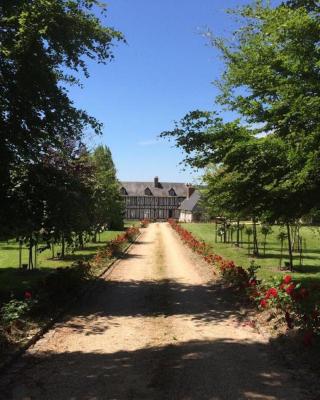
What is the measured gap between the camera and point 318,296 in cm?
1198

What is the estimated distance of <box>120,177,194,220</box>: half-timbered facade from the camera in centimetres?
10569

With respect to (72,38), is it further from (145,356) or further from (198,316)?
(145,356)

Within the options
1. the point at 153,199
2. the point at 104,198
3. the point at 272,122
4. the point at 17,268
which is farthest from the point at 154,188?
the point at 272,122

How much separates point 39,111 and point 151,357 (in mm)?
8249

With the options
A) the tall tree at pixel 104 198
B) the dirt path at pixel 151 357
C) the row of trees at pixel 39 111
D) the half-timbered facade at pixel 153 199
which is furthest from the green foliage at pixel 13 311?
the half-timbered facade at pixel 153 199

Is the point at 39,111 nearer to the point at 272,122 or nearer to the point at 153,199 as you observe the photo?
the point at 272,122

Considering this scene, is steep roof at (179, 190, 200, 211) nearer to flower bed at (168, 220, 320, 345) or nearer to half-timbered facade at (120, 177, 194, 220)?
half-timbered facade at (120, 177, 194, 220)

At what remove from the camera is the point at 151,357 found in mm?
7871

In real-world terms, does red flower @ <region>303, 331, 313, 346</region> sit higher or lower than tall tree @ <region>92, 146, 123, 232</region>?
lower

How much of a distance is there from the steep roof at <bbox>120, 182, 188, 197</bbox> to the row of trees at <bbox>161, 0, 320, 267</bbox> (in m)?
94.5

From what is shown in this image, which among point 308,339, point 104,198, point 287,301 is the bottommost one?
point 308,339

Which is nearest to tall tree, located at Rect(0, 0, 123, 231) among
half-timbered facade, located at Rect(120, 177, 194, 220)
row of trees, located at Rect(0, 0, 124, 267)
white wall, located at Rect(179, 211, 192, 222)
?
row of trees, located at Rect(0, 0, 124, 267)

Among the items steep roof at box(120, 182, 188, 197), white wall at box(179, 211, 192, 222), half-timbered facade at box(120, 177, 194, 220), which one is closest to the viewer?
white wall at box(179, 211, 192, 222)

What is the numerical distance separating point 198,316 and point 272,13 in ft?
22.1
